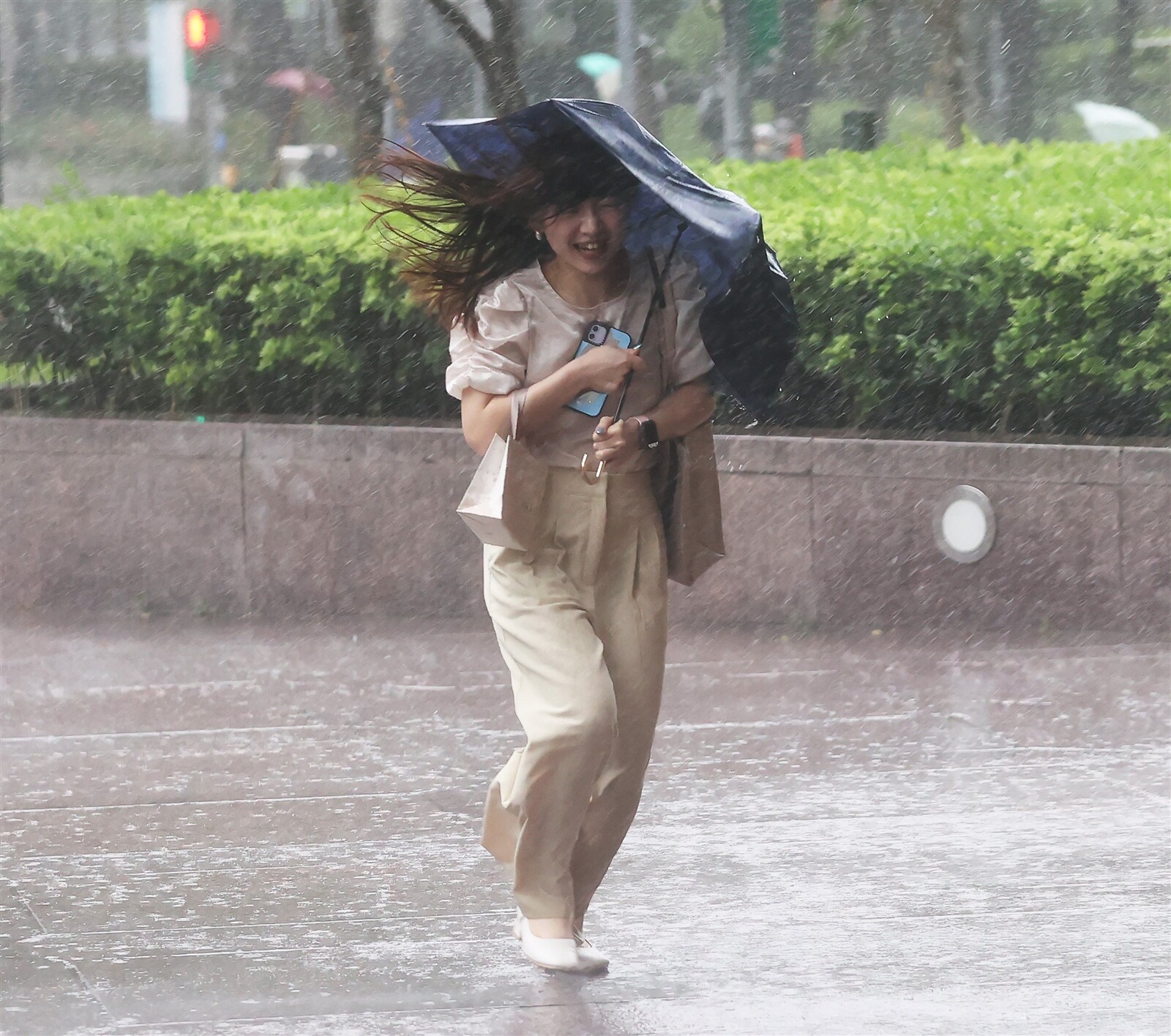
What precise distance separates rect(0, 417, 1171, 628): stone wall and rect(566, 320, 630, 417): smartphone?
3914 mm

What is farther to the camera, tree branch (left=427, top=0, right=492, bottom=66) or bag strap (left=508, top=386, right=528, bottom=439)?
→ tree branch (left=427, top=0, right=492, bottom=66)

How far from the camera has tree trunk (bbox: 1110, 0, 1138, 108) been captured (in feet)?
57.6

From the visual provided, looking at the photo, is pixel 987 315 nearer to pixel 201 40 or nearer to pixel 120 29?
pixel 201 40

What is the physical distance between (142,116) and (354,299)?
13.8 meters

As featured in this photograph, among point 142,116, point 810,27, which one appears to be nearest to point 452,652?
point 810,27

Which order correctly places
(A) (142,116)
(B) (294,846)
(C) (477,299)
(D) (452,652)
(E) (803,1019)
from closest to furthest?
(E) (803,1019) < (C) (477,299) < (B) (294,846) < (D) (452,652) < (A) (142,116)

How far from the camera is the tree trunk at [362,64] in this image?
1122 cm

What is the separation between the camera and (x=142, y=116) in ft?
72.1

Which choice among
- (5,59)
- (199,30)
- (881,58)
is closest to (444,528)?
(881,58)

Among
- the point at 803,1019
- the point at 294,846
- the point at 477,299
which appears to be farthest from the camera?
the point at 294,846

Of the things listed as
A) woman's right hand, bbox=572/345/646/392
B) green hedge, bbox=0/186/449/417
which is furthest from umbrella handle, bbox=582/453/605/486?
green hedge, bbox=0/186/449/417

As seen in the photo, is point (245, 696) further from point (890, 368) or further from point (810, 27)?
point (810, 27)

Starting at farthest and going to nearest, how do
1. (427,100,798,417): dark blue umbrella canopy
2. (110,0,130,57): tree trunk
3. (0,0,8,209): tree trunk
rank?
(110,0,130,57): tree trunk < (0,0,8,209): tree trunk < (427,100,798,417): dark blue umbrella canopy

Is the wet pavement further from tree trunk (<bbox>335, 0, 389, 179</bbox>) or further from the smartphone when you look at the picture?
tree trunk (<bbox>335, 0, 389, 179</bbox>)
